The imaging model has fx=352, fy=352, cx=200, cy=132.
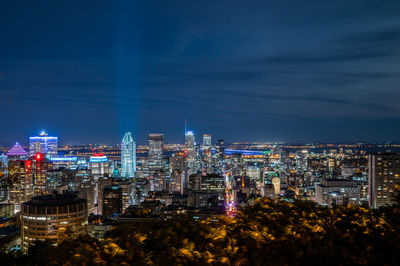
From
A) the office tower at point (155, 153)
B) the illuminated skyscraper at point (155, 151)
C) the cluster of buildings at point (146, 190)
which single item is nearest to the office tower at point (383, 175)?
the cluster of buildings at point (146, 190)

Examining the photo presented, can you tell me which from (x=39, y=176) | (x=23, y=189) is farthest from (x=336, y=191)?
(x=39, y=176)

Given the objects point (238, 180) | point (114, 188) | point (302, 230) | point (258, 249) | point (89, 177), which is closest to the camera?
point (258, 249)

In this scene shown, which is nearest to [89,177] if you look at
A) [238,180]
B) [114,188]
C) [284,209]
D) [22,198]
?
[22,198]

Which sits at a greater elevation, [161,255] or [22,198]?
[161,255]

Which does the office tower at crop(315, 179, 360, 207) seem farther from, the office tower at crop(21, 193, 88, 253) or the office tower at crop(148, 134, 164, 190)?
the office tower at crop(148, 134, 164, 190)

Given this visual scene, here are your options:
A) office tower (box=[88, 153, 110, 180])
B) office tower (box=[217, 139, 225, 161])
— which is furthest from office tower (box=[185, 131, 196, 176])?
office tower (box=[88, 153, 110, 180])

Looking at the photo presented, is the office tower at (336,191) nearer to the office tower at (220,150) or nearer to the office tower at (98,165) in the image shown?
the office tower at (98,165)

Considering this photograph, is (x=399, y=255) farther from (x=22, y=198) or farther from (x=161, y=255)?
(x=22, y=198)
